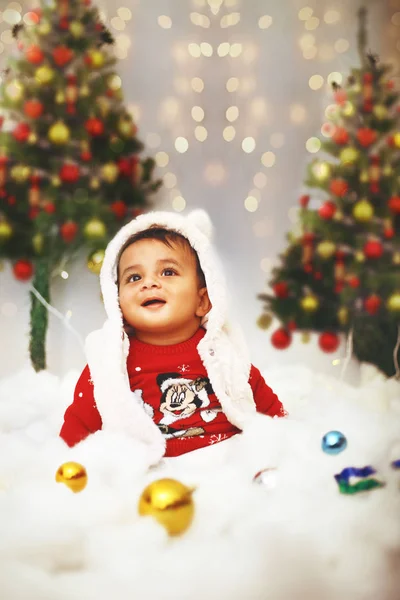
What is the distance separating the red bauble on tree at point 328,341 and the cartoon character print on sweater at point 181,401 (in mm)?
476

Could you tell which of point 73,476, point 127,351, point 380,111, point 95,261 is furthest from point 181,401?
point 380,111

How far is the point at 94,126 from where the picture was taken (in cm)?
126

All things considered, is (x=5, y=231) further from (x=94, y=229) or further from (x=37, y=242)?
A: (x=94, y=229)

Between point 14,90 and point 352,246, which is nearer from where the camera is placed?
point 14,90

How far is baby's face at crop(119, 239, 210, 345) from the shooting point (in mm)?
1054

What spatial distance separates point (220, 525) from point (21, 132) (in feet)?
3.11

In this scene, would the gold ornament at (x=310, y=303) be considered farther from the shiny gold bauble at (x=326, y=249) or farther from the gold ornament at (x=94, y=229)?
the gold ornament at (x=94, y=229)

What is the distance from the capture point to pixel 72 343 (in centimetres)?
136

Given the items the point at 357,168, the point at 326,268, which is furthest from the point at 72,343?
the point at 357,168

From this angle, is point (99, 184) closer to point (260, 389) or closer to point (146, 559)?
point (260, 389)

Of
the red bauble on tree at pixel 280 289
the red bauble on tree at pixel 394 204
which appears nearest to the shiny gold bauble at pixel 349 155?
the red bauble on tree at pixel 394 204

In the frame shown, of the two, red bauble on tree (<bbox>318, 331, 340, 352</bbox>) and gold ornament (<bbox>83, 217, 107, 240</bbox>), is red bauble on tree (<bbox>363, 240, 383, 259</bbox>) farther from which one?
gold ornament (<bbox>83, 217, 107, 240</bbox>)

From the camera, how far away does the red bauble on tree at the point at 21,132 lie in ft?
4.09

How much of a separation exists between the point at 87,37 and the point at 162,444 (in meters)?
0.90
